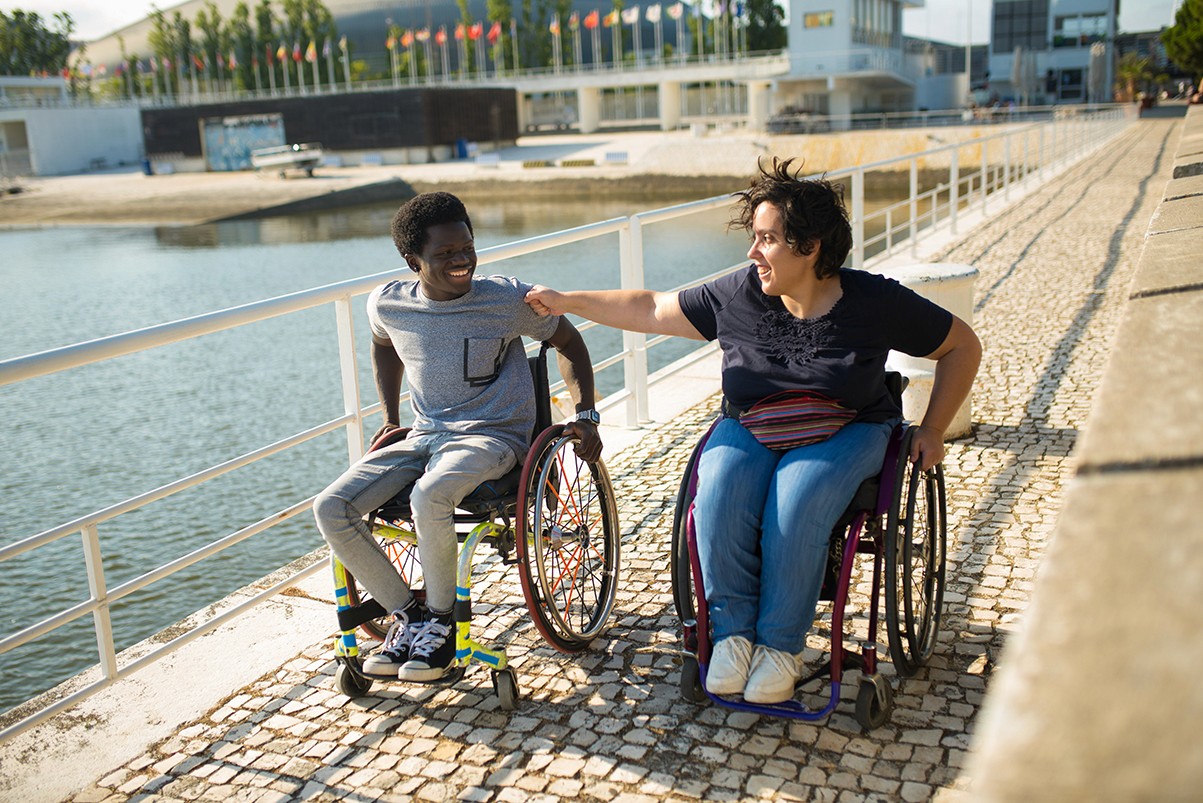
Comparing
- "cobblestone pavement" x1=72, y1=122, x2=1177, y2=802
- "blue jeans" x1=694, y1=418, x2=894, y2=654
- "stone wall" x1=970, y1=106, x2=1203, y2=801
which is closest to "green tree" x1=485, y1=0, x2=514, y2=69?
"cobblestone pavement" x1=72, y1=122, x2=1177, y2=802

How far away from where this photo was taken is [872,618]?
2.77 m

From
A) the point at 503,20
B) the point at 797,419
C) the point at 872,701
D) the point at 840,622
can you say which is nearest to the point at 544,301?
the point at 797,419

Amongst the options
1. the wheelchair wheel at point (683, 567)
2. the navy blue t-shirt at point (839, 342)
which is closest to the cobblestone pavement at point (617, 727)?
the wheelchair wheel at point (683, 567)

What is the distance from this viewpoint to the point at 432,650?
2.94m

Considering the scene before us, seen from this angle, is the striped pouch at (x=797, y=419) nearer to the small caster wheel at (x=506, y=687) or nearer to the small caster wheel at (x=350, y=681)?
the small caster wheel at (x=506, y=687)

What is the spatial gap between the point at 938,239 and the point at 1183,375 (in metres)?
13.1

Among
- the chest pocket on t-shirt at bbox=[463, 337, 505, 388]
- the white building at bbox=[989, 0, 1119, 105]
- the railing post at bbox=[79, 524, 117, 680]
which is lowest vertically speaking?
the railing post at bbox=[79, 524, 117, 680]

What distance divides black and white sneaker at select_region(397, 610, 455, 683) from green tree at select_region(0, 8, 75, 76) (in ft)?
392

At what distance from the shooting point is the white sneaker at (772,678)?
270 cm

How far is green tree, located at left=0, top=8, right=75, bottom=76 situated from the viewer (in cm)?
10556

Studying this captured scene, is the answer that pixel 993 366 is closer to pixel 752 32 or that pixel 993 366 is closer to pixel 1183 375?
pixel 1183 375

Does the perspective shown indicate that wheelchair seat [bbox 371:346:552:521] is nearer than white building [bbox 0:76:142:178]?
Yes

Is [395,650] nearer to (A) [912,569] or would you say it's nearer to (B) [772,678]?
(B) [772,678]

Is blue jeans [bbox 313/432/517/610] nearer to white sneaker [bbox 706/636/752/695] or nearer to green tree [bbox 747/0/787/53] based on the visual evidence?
white sneaker [bbox 706/636/752/695]
